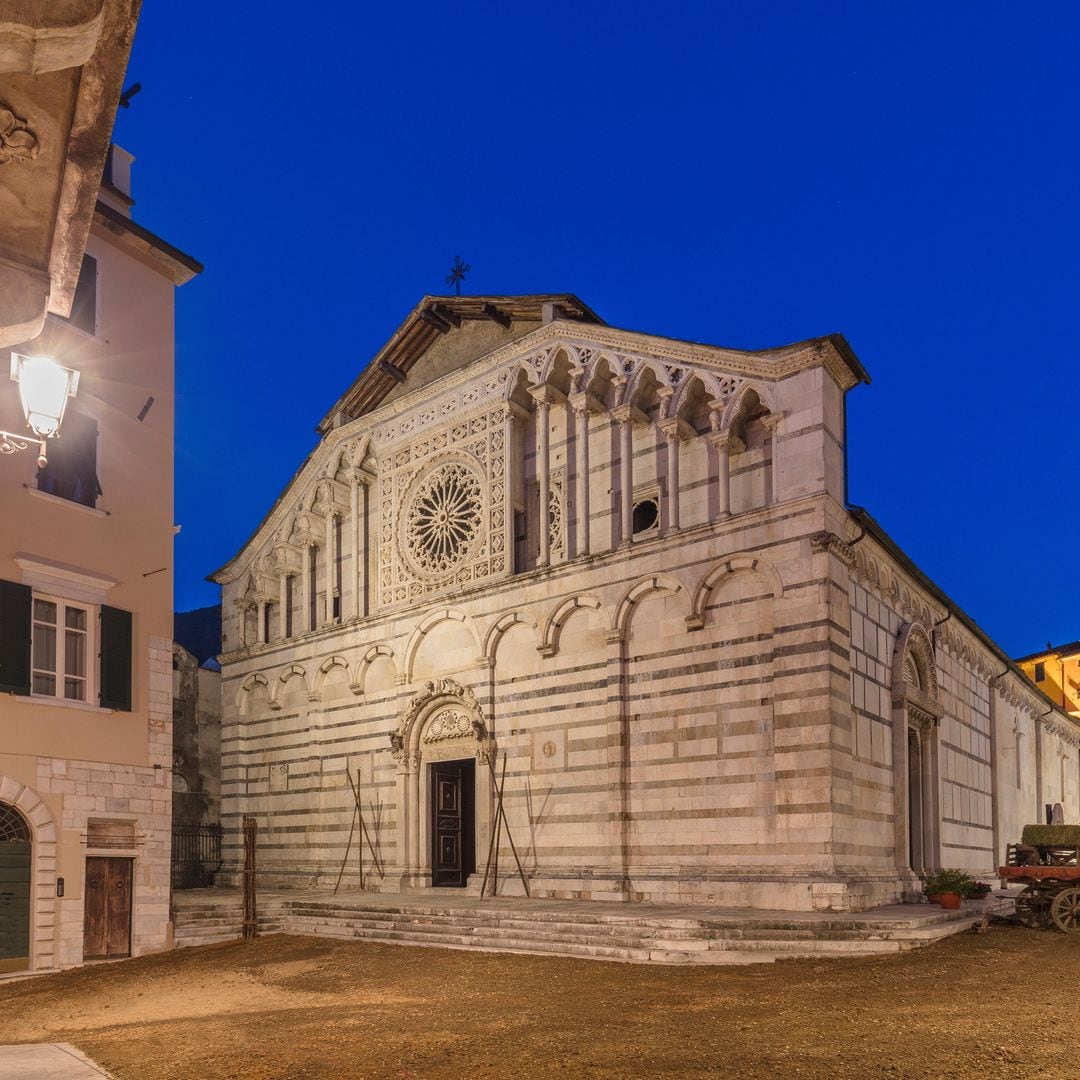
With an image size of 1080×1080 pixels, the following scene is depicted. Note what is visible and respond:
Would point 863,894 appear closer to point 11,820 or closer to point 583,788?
point 583,788

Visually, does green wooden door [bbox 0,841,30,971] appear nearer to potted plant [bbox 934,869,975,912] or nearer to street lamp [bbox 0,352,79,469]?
street lamp [bbox 0,352,79,469]

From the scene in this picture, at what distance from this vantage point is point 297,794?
27.0 meters

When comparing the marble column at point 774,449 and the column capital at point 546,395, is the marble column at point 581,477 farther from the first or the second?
the marble column at point 774,449

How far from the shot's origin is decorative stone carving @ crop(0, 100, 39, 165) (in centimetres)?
477

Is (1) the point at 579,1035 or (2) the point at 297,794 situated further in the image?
(2) the point at 297,794

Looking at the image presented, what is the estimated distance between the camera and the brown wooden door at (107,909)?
56.9 ft

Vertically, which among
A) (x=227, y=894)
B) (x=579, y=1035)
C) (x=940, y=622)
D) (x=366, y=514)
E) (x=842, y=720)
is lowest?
(x=227, y=894)

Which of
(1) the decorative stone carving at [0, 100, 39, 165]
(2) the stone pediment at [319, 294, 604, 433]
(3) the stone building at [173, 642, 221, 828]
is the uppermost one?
(2) the stone pediment at [319, 294, 604, 433]

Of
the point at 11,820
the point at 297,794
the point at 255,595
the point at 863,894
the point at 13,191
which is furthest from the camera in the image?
the point at 255,595

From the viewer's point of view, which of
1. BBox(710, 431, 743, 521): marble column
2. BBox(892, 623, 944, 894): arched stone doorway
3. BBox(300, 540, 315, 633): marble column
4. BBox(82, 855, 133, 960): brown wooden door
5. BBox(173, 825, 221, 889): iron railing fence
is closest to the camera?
BBox(82, 855, 133, 960): brown wooden door

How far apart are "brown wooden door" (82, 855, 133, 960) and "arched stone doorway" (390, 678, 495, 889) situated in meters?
6.97

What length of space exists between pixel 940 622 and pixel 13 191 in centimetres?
2271

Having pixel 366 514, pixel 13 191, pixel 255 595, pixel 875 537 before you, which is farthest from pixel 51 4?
pixel 255 595

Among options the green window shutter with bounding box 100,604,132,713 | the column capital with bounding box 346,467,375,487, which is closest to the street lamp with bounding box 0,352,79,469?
the green window shutter with bounding box 100,604,132,713
